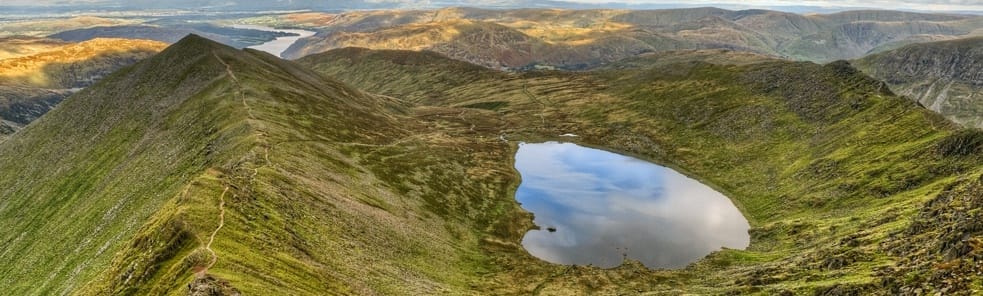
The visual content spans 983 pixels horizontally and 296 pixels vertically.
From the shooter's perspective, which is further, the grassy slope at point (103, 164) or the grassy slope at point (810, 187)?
the grassy slope at point (103, 164)

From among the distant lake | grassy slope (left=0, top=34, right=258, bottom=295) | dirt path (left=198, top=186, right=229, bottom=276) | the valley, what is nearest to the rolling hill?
dirt path (left=198, top=186, right=229, bottom=276)

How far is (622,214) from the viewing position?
131375 mm

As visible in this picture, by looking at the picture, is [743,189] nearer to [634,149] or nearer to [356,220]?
[634,149]

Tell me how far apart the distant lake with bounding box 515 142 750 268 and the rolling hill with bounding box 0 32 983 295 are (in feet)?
17.9

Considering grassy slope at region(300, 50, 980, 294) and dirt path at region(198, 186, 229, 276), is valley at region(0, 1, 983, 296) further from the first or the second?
grassy slope at region(300, 50, 980, 294)

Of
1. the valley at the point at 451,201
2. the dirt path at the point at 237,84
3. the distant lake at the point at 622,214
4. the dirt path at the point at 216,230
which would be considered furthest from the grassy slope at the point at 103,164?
the distant lake at the point at 622,214

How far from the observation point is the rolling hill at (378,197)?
59722 millimetres

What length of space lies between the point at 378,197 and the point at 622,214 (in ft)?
187

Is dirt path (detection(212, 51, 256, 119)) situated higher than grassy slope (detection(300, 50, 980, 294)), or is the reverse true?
dirt path (detection(212, 51, 256, 119))

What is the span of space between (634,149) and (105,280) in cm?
16579

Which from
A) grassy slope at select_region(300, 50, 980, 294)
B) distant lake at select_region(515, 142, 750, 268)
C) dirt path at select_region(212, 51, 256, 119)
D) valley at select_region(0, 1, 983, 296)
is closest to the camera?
valley at select_region(0, 1, 983, 296)

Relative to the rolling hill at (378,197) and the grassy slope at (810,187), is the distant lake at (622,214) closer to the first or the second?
the rolling hill at (378,197)

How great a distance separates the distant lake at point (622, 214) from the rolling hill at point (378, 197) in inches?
215

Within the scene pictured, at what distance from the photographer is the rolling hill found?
5972 centimetres
